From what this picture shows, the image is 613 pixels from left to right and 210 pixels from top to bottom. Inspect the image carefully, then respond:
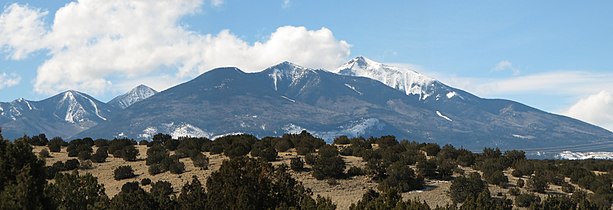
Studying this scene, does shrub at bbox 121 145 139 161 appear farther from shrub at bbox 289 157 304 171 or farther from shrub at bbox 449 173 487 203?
shrub at bbox 449 173 487 203

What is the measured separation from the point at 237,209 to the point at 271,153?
16214mm

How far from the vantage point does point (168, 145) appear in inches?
1892

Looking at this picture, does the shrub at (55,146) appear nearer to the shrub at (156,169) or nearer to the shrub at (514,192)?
the shrub at (156,169)

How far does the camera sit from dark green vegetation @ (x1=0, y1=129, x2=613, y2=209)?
20167 millimetres

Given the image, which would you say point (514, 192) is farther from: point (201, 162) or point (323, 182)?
point (201, 162)

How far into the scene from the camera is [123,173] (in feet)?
126

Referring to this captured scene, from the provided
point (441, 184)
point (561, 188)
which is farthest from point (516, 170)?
point (441, 184)

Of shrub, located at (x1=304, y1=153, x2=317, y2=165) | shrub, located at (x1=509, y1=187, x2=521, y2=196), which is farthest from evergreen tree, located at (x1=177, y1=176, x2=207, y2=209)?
shrub, located at (x1=509, y1=187, x2=521, y2=196)

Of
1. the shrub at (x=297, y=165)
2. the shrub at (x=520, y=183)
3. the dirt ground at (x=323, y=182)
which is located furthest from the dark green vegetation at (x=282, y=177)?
the dirt ground at (x=323, y=182)

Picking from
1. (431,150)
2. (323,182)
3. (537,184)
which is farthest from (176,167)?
(537,184)

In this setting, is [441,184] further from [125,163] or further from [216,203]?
[125,163]

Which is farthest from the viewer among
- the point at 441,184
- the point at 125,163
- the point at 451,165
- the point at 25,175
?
the point at 125,163

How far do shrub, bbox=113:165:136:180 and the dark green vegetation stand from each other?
Answer: 0.20ft

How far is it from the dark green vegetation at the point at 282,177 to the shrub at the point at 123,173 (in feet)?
0.20
